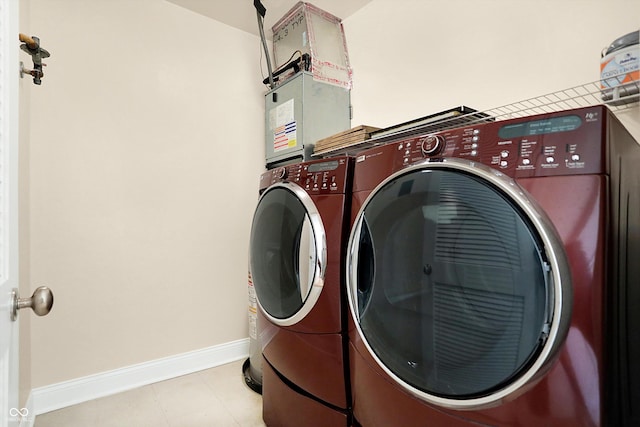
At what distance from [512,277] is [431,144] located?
371mm

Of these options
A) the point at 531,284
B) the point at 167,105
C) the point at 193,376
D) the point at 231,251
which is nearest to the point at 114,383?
the point at 193,376

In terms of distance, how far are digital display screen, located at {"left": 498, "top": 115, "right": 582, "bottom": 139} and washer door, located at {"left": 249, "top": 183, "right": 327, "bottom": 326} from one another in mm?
643

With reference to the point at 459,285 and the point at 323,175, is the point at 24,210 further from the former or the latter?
the point at 459,285

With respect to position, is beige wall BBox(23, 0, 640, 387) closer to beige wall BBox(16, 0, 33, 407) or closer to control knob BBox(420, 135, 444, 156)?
beige wall BBox(16, 0, 33, 407)

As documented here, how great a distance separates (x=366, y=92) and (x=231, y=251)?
1.46 m

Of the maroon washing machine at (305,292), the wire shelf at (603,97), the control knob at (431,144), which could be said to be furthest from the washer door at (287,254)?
the wire shelf at (603,97)

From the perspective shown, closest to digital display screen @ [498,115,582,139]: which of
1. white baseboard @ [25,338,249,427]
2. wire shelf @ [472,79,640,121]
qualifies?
wire shelf @ [472,79,640,121]

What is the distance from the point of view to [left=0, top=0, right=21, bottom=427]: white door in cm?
62

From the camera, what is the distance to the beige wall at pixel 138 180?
5.73 feet

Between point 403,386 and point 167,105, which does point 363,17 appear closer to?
point 167,105

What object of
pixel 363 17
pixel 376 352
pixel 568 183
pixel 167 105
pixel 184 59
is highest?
pixel 363 17

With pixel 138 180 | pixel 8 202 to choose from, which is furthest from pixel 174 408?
pixel 8 202

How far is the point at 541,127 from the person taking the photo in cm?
66

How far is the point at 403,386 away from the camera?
2.71 feet
